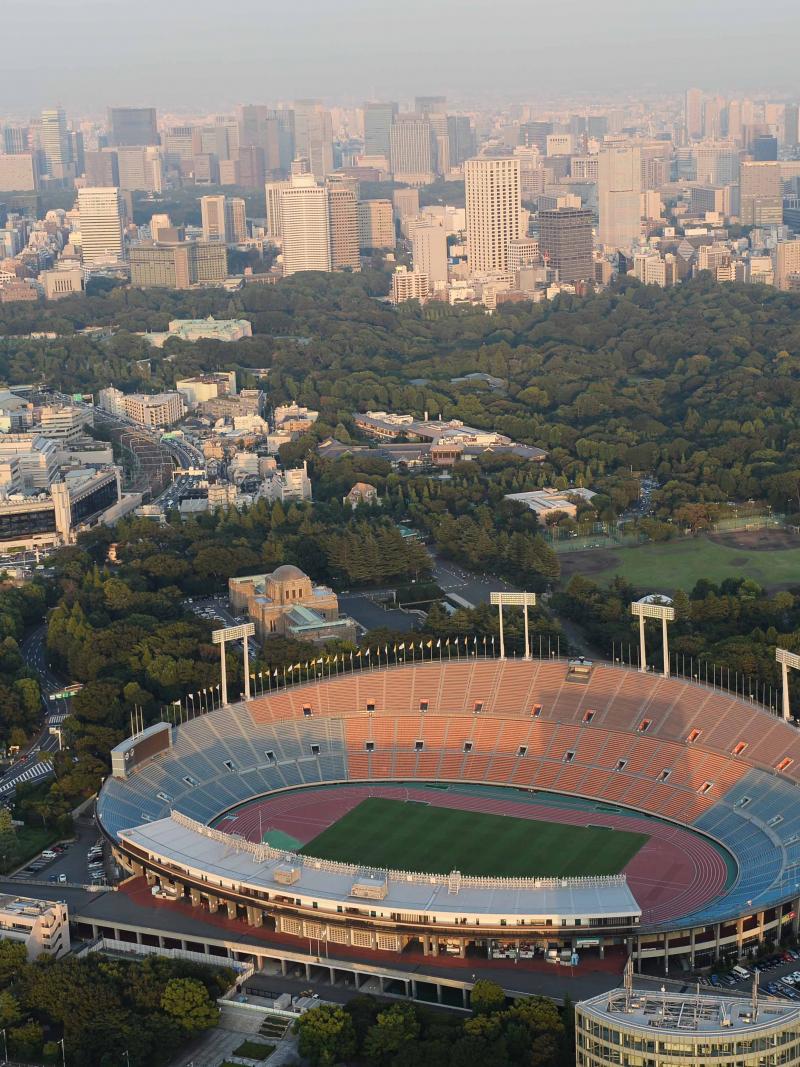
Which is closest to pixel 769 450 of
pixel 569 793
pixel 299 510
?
pixel 299 510

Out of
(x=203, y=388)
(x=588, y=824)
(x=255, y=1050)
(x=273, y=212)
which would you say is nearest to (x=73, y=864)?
(x=255, y=1050)

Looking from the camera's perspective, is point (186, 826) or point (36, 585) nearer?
point (186, 826)

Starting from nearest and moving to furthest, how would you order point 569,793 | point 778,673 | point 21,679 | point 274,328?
1. point 569,793
2. point 778,673
3. point 21,679
4. point 274,328

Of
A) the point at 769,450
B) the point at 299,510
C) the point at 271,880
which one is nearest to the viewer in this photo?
the point at 271,880

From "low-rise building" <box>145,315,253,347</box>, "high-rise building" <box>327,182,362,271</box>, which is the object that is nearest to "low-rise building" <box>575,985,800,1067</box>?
"low-rise building" <box>145,315,253,347</box>

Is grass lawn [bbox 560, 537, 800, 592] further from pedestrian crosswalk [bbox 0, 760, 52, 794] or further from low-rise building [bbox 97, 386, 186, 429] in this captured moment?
low-rise building [bbox 97, 386, 186, 429]

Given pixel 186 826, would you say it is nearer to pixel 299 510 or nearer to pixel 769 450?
pixel 299 510

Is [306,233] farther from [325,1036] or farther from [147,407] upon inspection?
[325,1036]
